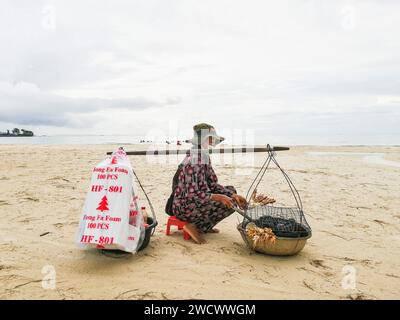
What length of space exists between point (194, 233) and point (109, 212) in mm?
1557

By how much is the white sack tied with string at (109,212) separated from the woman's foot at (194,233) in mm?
1013

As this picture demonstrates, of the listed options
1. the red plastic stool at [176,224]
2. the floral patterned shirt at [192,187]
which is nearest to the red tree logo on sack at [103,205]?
the floral patterned shirt at [192,187]

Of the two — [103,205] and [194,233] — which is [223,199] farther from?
[103,205]

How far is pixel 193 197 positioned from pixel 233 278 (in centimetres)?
139

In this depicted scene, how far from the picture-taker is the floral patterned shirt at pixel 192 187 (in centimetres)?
463

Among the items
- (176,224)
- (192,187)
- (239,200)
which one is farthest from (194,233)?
(239,200)

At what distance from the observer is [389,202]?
24.8 feet

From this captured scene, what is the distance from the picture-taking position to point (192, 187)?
4.66 m

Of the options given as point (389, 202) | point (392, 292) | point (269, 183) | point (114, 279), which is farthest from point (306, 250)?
point (269, 183)

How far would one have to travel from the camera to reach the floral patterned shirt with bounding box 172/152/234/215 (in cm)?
463

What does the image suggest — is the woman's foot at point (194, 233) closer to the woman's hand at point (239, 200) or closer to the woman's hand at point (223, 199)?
the woman's hand at point (223, 199)

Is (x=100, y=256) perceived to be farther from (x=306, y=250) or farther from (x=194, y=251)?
(x=306, y=250)

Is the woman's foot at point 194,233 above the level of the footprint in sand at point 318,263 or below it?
above
